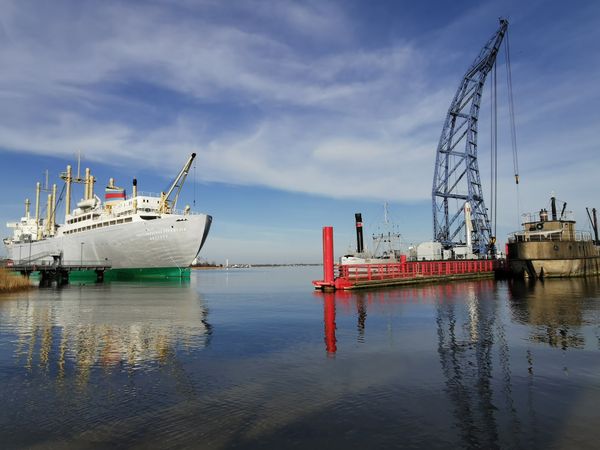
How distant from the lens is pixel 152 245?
63562mm

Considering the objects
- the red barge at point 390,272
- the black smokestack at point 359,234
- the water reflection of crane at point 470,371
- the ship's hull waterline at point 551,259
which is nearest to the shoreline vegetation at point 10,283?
the red barge at point 390,272

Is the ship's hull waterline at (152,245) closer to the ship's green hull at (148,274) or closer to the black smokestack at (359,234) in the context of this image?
the ship's green hull at (148,274)

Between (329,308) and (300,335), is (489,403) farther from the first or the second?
(329,308)

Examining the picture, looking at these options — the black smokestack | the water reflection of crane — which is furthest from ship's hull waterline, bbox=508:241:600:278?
the water reflection of crane

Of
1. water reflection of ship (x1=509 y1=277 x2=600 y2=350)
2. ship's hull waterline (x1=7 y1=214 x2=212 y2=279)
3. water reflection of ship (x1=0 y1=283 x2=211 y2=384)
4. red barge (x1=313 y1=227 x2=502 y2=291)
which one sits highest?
ship's hull waterline (x1=7 y1=214 x2=212 y2=279)

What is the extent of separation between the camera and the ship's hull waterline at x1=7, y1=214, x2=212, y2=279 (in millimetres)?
63031

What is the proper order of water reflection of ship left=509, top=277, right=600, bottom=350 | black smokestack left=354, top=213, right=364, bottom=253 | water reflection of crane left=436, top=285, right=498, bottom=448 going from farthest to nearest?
black smokestack left=354, top=213, right=364, bottom=253 < water reflection of ship left=509, top=277, right=600, bottom=350 < water reflection of crane left=436, top=285, right=498, bottom=448

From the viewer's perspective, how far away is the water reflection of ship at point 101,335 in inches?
479

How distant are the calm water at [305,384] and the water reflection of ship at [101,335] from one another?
0.37 ft

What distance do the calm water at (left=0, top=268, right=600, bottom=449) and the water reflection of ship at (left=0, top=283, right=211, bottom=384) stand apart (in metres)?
0.11

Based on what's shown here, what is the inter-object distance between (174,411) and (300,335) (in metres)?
8.77

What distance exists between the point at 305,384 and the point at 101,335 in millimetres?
10726

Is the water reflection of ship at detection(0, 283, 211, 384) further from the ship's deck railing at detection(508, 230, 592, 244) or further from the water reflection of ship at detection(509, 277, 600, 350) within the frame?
the ship's deck railing at detection(508, 230, 592, 244)

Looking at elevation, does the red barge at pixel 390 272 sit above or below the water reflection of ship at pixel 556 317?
above
